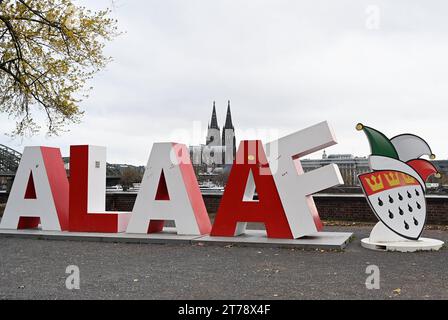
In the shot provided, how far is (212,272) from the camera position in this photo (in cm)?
793

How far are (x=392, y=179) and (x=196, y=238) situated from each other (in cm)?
489

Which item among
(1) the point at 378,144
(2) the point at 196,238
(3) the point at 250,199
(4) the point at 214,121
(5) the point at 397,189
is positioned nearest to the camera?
(5) the point at 397,189

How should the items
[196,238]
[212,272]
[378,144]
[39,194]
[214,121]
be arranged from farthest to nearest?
[214,121], [39,194], [196,238], [378,144], [212,272]

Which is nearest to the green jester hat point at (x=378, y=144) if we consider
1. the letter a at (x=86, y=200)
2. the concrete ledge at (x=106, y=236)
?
the concrete ledge at (x=106, y=236)

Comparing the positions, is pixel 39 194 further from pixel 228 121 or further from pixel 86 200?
pixel 228 121

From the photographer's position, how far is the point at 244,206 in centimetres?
1186

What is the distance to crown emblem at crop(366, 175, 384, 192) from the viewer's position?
10.8m

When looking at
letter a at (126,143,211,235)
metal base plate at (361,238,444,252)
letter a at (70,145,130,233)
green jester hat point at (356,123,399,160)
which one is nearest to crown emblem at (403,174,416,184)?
green jester hat point at (356,123,399,160)

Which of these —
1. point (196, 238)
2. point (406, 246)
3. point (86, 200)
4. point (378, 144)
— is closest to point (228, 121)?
point (86, 200)

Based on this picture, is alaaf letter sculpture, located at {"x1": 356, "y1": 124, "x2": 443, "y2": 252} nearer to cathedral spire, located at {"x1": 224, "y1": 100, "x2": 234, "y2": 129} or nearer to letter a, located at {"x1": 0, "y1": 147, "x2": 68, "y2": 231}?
letter a, located at {"x1": 0, "y1": 147, "x2": 68, "y2": 231}

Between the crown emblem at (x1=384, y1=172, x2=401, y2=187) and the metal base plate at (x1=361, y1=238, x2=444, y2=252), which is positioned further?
the crown emblem at (x1=384, y1=172, x2=401, y2=187)

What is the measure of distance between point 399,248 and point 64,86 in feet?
47.7

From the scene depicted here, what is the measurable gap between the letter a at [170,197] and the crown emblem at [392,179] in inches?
193

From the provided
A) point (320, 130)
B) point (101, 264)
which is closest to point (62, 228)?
point (101, 264)
